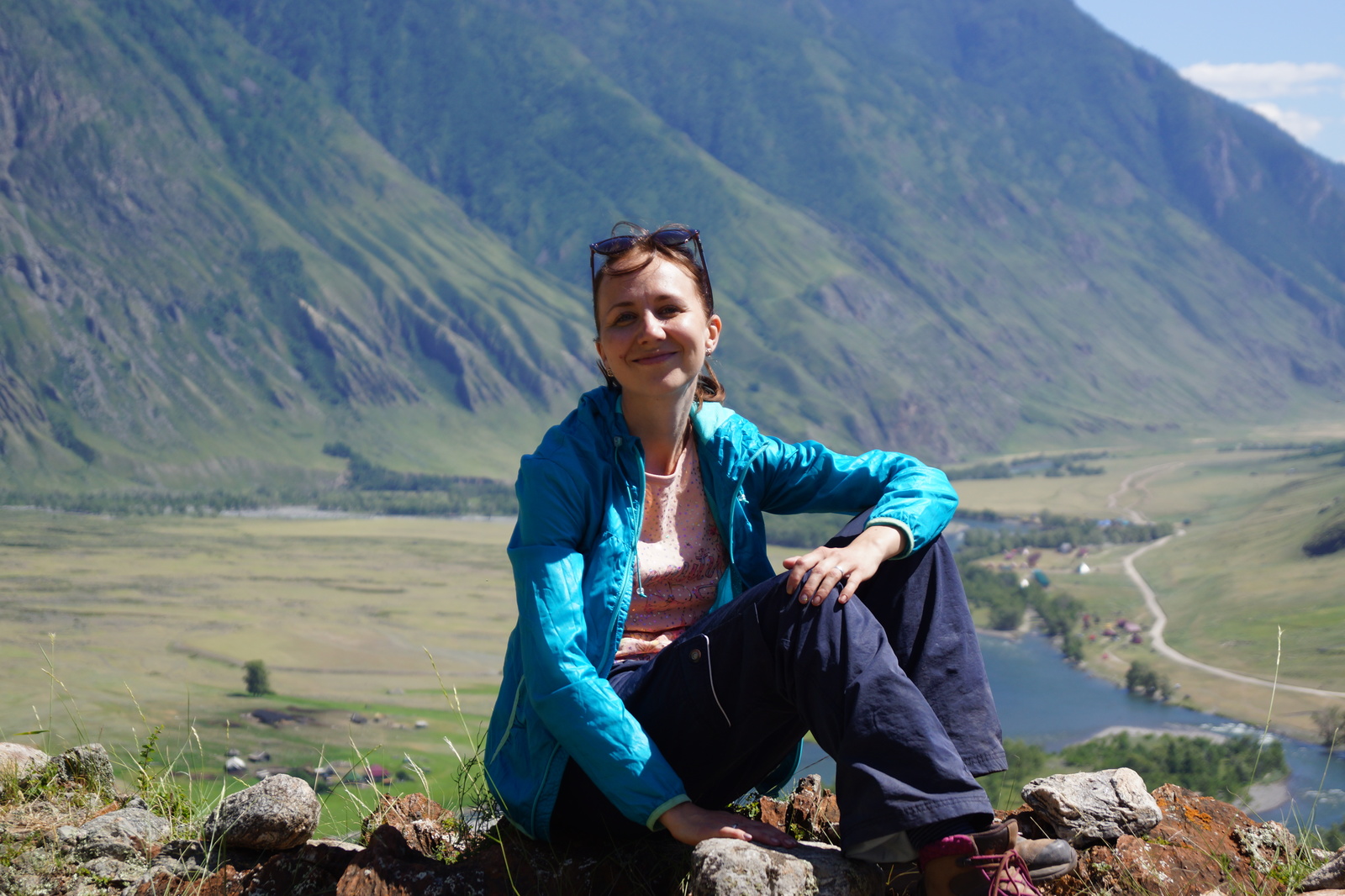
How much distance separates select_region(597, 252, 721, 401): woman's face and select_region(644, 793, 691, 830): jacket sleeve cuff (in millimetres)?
1281

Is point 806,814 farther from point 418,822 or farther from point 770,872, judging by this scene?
point 418,822

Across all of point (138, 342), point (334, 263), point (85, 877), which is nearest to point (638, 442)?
point (85, 877)

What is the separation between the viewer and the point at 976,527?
347 ft

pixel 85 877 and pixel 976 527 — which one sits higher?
pixel 85 877

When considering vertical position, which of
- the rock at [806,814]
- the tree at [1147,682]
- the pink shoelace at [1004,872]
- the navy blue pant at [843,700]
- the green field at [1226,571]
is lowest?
the tree at [1147,682]

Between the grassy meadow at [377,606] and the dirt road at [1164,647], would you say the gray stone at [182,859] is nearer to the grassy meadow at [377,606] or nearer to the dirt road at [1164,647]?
the grassy meadow at [377,606]

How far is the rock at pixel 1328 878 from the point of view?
342 cm

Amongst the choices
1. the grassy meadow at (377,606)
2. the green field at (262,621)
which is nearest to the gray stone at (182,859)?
the grassy meadow at (377,606)

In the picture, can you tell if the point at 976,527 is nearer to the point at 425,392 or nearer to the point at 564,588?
the point at 425,392

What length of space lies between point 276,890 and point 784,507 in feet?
6.96

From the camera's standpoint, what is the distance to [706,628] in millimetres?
3311

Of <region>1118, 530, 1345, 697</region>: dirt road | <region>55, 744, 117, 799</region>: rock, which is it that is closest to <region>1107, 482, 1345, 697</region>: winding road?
A: <region>1118, 530, 1345, 697</region>: dirt road

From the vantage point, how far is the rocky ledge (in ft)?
11.3

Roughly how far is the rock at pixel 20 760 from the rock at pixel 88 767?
3.7 inches
